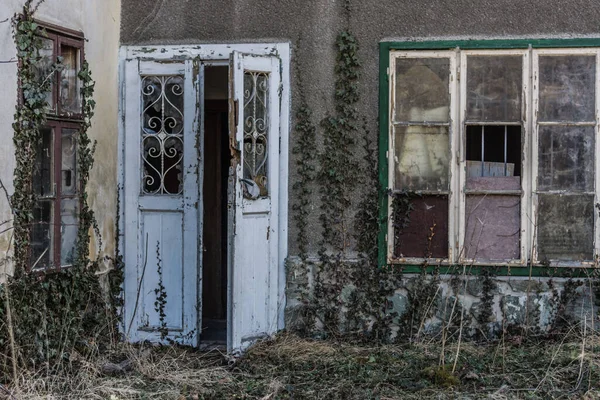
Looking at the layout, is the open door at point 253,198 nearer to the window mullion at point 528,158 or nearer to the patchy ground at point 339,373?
the patchy ground at point 339,373

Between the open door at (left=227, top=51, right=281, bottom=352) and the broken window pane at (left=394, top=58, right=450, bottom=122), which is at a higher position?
the broken window pane at (left=394, top=58, right=450, bottom=122)

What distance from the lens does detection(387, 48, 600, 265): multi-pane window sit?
7.46 meters

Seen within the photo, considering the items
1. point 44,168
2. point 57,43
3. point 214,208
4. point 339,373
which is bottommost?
point 339,373

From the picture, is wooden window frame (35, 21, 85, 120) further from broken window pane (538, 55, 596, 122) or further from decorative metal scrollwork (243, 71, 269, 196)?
broken window pane (538, 55, 596, 122)

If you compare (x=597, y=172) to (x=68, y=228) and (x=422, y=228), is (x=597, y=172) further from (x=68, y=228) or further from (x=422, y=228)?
(x=68, y=228)

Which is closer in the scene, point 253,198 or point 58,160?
point 58,160

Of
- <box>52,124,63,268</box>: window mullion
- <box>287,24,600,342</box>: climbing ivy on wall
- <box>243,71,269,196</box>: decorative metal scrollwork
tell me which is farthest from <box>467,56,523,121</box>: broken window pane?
<box>52,124,63,268</box>: window mullion

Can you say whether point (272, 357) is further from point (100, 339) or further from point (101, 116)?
point (101, 116)

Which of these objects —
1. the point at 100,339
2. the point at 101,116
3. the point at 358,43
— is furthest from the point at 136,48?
the point at 100,339

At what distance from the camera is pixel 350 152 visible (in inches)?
306

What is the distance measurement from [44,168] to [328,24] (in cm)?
288

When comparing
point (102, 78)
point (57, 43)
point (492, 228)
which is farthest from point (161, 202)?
point (492, 228)

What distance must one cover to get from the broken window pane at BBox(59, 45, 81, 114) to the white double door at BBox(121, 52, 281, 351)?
2.34 ft

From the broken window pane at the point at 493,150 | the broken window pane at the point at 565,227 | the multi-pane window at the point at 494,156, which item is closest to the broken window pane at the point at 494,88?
the multi-pane window at the point at 494,156
